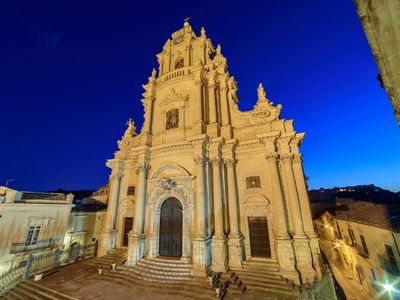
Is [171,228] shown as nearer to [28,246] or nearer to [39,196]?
[28,246]

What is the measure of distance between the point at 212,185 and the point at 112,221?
32.2 ft

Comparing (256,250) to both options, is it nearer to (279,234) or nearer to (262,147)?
(279,234)

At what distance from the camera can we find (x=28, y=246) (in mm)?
17453

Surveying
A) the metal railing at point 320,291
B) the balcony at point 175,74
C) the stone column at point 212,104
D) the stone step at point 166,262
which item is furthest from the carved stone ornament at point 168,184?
the balcony at point 175,74

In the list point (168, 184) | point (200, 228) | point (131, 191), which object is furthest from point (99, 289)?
point (131, 191)

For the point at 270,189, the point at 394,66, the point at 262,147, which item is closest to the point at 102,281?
the point at 270,189

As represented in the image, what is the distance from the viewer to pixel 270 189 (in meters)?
12.9

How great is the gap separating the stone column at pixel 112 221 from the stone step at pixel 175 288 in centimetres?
494

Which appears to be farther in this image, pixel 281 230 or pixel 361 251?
pixel 361 251

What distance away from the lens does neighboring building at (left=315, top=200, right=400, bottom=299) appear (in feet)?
39.9

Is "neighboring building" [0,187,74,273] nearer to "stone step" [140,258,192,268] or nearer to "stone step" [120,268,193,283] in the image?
"stone step" [120,268,193,283]

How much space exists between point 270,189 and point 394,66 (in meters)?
11.8

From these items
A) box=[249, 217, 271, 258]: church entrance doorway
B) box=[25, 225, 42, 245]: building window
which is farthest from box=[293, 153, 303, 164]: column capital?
box=[25, 225, 42, 245]: building window

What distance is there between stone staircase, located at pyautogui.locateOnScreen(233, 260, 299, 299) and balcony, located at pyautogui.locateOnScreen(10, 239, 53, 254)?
1884 cm
